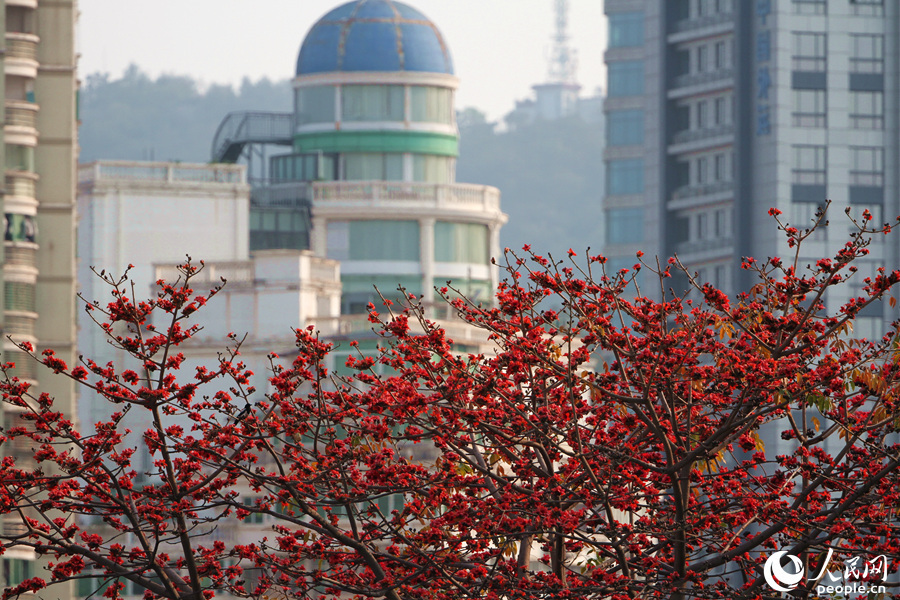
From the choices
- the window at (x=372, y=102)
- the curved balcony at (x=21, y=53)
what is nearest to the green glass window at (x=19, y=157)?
the curved balcony at (x=21, y=53)

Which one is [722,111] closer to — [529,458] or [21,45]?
[21,45]

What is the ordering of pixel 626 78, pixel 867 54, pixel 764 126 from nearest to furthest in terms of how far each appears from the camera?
1. pixel 867 54
2. pixel 764 126
3. pixel 626 78

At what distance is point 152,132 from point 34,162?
139 metres

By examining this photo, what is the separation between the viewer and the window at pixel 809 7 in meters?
91.9

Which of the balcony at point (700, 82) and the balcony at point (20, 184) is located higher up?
the balcony at point (700, 82)

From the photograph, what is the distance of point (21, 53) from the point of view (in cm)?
5709

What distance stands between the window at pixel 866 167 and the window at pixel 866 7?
6.67 metres

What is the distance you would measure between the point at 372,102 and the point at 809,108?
22.7 metres

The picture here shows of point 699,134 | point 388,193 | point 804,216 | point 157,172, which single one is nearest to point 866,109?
point 804,216

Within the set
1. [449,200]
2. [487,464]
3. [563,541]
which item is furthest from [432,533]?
[449,200]

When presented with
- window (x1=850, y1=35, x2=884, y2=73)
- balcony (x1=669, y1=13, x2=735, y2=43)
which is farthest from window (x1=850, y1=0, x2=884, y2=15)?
balcony (x1=669, y1=13, x2=735, y2=43)

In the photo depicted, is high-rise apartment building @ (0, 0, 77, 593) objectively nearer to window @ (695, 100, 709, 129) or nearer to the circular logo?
the circular logo

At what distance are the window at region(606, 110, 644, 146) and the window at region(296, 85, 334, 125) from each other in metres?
22.2
